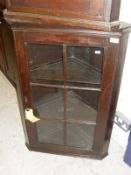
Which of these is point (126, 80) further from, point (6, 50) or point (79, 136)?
point (6, 50)

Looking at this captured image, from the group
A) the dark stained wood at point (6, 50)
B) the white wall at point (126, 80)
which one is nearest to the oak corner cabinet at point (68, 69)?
the white wall at point (126, 80)

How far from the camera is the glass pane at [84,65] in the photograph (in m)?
1.25

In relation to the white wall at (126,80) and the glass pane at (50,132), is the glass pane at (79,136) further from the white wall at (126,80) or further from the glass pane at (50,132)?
the white wall at (126,80)

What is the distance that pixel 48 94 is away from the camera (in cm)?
141

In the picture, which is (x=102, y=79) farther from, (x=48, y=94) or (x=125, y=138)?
(x=125, y=138)

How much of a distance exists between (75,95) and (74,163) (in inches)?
21.6

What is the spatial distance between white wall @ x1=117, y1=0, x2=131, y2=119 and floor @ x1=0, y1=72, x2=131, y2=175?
0.82ft

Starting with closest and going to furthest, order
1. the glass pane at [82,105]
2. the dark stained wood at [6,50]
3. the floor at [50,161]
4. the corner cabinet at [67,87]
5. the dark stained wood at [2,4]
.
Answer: the corner cabinet at [67,87]
the glass pane at [82,105]
the floor at [50,161]
the dark stained wood at [2,4]
the dark stained wood at [6,50]

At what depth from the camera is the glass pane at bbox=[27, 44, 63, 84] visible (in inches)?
Result: 49.2

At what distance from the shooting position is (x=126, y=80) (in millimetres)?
1390

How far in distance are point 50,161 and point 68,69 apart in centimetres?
75

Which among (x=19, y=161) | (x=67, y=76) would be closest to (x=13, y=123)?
(x=19, y=161)

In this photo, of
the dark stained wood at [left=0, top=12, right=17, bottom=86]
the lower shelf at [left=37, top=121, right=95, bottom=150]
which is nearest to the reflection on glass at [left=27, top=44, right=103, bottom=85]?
the lower shelf at [left=37, top=121, right=95, bottom=150]

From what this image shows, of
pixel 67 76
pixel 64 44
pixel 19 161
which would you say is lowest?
pixel 19 161
